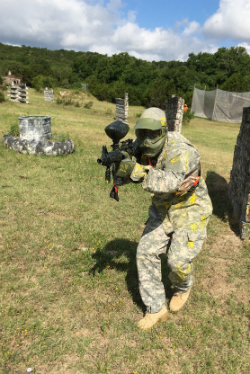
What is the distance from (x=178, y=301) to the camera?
325 cm

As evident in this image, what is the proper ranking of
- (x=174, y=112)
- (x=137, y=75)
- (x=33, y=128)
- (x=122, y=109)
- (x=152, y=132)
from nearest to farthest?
1. (x=152, y=132)
2. (x=33, y=128)
3. (x=174, y=112)
4. (x=122, y=109)
5. (x=137, y=75)

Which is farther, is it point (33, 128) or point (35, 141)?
point (33, 128)

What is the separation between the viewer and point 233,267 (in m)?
4.21

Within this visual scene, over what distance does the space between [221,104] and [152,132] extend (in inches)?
792

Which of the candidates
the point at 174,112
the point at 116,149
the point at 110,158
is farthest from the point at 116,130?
the point at 174,112

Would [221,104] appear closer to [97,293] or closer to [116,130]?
[97,293]

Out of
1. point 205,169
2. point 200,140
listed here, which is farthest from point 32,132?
point 200,140

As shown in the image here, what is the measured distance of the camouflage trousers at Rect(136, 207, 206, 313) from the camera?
288 cm

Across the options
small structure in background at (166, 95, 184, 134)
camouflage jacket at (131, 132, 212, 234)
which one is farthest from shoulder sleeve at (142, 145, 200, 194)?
small structure in background at (166, 95, 184, 134)

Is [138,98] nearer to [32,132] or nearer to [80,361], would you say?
[32,132]

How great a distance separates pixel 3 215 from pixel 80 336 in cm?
288

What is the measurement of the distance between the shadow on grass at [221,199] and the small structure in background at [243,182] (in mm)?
169

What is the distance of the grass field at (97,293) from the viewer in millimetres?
2662

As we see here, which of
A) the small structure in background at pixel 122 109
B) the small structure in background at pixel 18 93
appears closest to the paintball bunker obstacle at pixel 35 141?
the small structure in background at pixel 122 109
